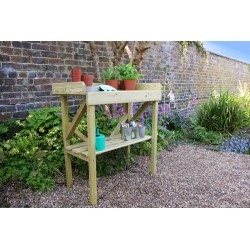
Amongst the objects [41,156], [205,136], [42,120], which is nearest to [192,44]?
[205,136]

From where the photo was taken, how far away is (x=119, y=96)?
2252 mm

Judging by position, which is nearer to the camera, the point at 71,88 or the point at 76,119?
the point at 71,88

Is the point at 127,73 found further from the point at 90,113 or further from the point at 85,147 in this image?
the point at 85,147

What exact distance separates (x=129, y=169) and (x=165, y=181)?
51cm

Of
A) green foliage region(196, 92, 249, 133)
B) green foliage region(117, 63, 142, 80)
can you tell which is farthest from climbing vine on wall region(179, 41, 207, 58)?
green foliage region(117, 63, 142, 80)

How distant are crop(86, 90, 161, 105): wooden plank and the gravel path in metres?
0.96

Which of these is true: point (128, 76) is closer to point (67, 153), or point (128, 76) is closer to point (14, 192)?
point (67, 153)

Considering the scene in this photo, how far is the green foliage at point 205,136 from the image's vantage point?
14.8 ft

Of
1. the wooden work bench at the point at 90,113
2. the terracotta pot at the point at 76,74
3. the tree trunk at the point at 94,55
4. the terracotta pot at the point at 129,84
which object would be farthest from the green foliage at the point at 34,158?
the tree trunk at the point at 94,55

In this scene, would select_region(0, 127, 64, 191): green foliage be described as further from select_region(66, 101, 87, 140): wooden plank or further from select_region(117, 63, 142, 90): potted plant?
select_region(117, 63, 142, 90): potted plant

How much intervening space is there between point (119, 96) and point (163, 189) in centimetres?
114

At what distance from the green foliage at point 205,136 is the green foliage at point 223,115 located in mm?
299

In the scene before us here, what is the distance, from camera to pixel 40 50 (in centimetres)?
334

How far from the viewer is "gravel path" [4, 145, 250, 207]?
7.54 feet
